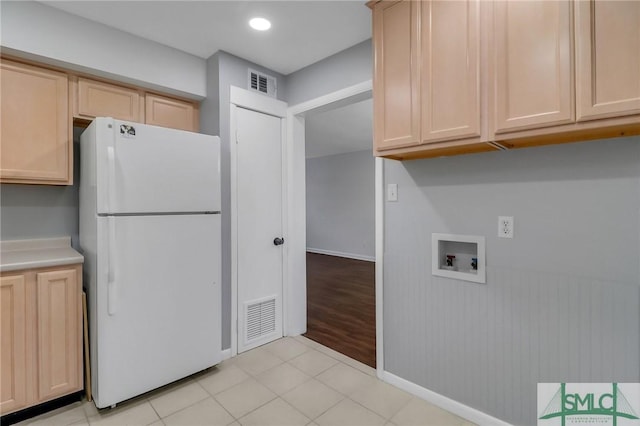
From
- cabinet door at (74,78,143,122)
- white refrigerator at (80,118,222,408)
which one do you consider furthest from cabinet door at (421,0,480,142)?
cabinet door at (74,78,143,122)

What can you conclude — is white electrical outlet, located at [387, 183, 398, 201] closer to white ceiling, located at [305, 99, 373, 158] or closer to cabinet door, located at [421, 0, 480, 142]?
cabinet door, located at [421, 0, 480, 142]

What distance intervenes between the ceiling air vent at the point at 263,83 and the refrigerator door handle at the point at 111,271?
1584 millimetres

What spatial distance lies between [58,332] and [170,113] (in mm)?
1743

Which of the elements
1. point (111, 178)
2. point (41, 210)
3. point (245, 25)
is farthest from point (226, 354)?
point (245, 25)

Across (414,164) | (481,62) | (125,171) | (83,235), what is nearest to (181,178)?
(125,171)

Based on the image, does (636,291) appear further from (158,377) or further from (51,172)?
(51,172)

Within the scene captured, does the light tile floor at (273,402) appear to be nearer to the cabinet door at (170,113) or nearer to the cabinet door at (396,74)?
the cabinet door at (396,74)

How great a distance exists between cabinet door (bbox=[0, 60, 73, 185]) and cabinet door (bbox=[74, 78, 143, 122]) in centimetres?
9

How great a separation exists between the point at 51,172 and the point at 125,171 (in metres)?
0.63

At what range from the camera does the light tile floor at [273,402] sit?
1.84 meters

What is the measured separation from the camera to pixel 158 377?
6.72ft

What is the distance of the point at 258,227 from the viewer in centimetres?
283

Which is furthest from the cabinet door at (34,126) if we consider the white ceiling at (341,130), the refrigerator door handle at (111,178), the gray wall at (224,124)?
the white ceiling at (341,130)

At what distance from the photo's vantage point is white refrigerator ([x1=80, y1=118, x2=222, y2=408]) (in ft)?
6.13
